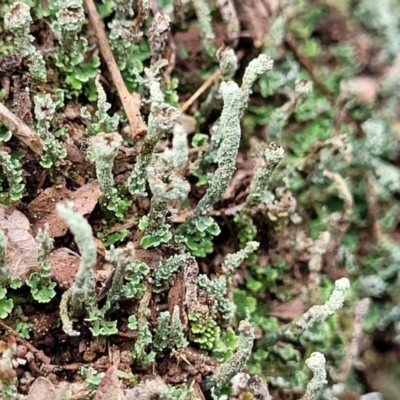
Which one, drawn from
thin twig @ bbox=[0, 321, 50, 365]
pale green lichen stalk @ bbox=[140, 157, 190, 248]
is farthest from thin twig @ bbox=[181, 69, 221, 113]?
thin twig @ bbox=[0, 321, 50, 365]

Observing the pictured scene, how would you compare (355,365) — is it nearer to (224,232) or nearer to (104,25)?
(224,232)

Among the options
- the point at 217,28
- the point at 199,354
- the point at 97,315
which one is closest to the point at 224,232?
the point at 199,354

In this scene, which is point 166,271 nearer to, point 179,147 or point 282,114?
point 179,147

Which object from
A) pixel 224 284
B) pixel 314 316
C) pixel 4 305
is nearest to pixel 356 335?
pixel 314 316

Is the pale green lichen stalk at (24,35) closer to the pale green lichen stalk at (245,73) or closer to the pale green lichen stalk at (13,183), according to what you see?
the pale green lichen stalk at (13,183)

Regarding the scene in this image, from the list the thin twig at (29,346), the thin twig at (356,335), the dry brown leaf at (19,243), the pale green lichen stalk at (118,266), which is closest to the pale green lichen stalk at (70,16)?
the dry brown leaf at (19,243)
